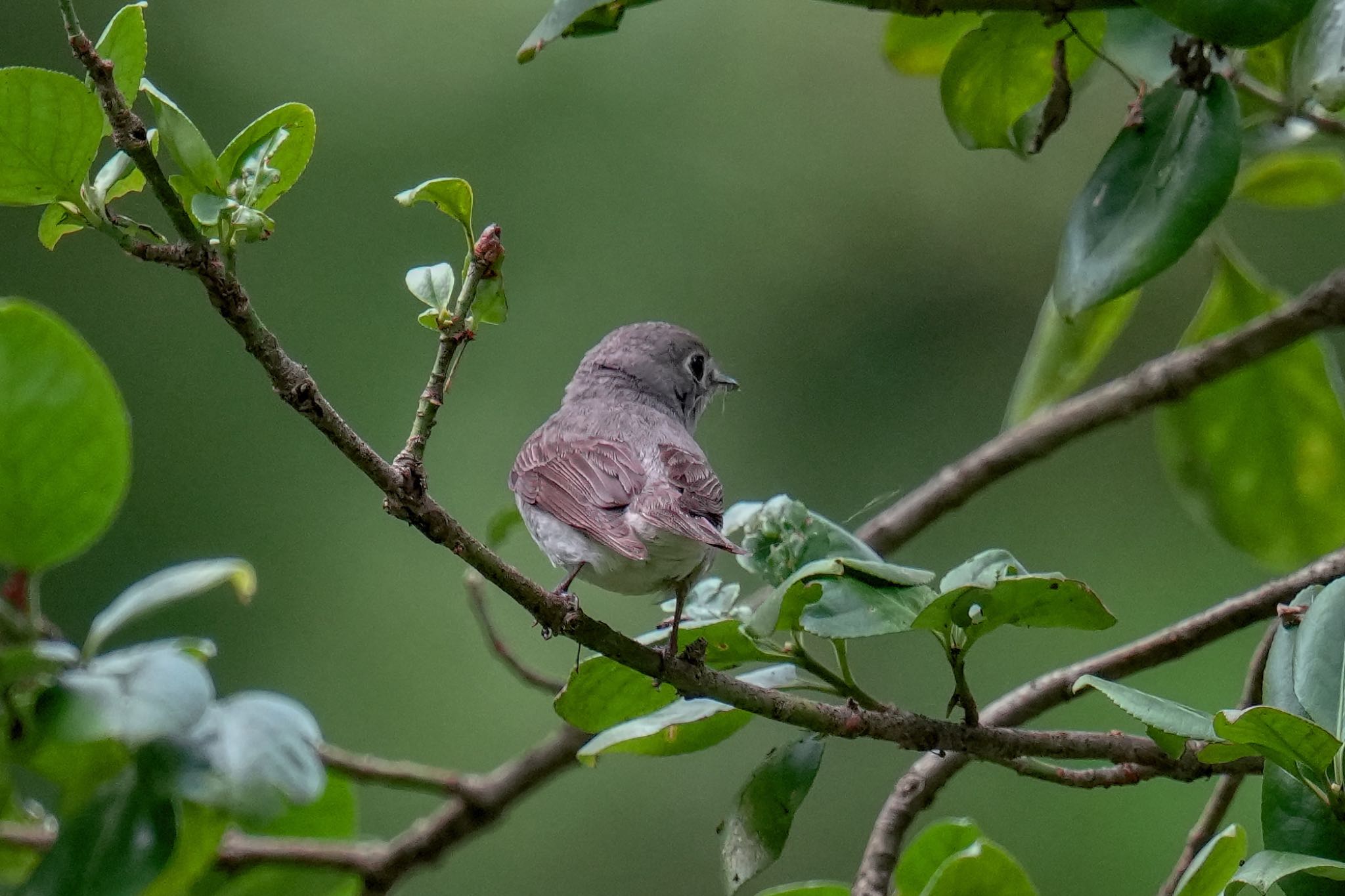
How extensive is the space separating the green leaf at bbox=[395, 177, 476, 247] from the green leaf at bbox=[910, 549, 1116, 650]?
2.36 ft

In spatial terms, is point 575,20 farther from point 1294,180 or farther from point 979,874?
point 1294,180

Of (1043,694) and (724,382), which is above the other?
(1043,694)

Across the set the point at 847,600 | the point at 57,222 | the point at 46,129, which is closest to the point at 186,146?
the point at 46,129

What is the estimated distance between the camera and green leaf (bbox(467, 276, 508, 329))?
1.64 metres

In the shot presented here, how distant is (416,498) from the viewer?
1.60 meters

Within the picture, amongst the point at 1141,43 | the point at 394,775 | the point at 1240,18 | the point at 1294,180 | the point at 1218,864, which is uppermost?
the point at 1240,18

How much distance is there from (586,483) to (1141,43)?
55.7 inches

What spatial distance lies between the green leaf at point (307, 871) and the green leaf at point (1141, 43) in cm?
175

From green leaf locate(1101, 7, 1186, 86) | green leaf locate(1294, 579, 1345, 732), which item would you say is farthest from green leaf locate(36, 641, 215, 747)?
green leaf locate(1101, 7, 1186, 86)

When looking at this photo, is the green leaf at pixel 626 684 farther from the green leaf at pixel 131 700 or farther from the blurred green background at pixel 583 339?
the blurred green background at pixel 583 339

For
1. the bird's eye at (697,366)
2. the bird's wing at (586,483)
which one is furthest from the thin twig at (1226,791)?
the bird's eye at (697,366)

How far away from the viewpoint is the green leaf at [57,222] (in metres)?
1.63

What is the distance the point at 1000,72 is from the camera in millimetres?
2314

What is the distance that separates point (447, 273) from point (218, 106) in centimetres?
525
